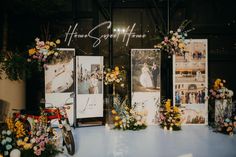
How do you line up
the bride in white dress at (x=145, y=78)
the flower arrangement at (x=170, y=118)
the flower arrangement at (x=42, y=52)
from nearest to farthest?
the flower arrangement at (x=42, y=52)
the flower arrangement at (x=170, y=118)
the bride in white dress at (x=145, y=78)

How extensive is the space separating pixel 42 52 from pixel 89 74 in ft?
4.11

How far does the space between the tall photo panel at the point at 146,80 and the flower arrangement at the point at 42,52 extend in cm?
198

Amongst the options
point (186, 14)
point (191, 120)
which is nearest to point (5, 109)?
point (191, 120)

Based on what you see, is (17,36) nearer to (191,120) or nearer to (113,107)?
(113,107)

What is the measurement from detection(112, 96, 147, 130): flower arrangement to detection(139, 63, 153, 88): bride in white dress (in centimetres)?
69

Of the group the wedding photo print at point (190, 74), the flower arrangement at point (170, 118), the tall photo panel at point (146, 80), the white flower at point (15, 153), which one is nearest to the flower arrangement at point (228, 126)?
the flower arrangement at point (170, 118)

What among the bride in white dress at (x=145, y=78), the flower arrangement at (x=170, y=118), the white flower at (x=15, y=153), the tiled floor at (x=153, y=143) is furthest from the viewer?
the bride in white dress at (x=145, y=78)

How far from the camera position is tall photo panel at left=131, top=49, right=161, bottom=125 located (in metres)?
7.22

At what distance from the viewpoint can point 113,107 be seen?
24.4ft

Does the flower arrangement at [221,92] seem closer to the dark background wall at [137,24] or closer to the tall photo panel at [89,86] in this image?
the dark background wall at [137,24]

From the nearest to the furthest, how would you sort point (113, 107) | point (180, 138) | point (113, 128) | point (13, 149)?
1. point (13, 149)
2. point (180, 138)
3. point (113, 128)
4. point (113, 107)

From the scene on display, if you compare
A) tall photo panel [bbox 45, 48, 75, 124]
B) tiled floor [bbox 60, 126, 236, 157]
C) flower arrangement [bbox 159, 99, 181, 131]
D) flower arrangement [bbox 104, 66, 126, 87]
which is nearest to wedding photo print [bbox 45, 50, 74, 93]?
tall photo panel [bbox 45, 48, 75, 124]

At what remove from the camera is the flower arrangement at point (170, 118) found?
267 inches

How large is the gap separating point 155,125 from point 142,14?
2991mm
